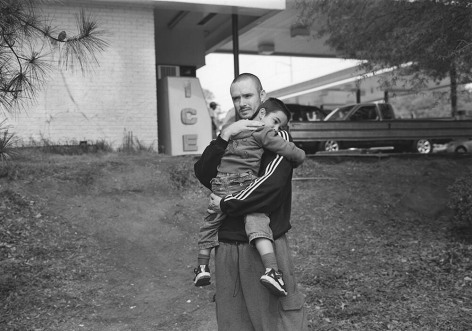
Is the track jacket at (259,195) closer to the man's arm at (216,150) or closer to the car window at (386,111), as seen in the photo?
the man's arm at (216,150)

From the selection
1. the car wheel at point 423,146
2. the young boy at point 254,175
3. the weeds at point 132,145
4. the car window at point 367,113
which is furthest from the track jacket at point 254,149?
the car window at point 367,113

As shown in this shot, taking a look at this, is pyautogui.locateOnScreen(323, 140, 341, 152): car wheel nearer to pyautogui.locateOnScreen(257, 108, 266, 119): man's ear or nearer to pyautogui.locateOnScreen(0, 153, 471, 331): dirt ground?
pyautogui.locateOnScreen(0, 153, 471, 331): dirt ground

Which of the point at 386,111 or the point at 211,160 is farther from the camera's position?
the point at 386,111

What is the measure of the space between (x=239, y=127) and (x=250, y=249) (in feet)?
2.12

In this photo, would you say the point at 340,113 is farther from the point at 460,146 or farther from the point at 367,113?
the point at 460,146

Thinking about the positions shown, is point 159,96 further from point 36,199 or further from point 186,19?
point 36,199

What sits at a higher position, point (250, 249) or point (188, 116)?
point (188, 116)

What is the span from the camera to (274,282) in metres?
2.78

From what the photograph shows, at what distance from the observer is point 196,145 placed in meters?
13.7

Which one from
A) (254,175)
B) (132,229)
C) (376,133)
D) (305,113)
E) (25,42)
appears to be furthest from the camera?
(305,113)

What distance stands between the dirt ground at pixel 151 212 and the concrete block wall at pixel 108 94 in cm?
143

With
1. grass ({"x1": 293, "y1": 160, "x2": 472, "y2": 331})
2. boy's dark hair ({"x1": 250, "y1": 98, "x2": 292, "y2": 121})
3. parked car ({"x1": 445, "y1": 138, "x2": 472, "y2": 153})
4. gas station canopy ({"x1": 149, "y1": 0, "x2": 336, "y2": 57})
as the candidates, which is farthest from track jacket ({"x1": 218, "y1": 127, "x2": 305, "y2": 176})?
parked car ({"x1": 445, "y1": 138, "x2": 472, "y2": 153})

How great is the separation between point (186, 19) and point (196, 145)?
13.1ft

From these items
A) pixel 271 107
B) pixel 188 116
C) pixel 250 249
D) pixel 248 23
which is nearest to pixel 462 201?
pixel 271 107
